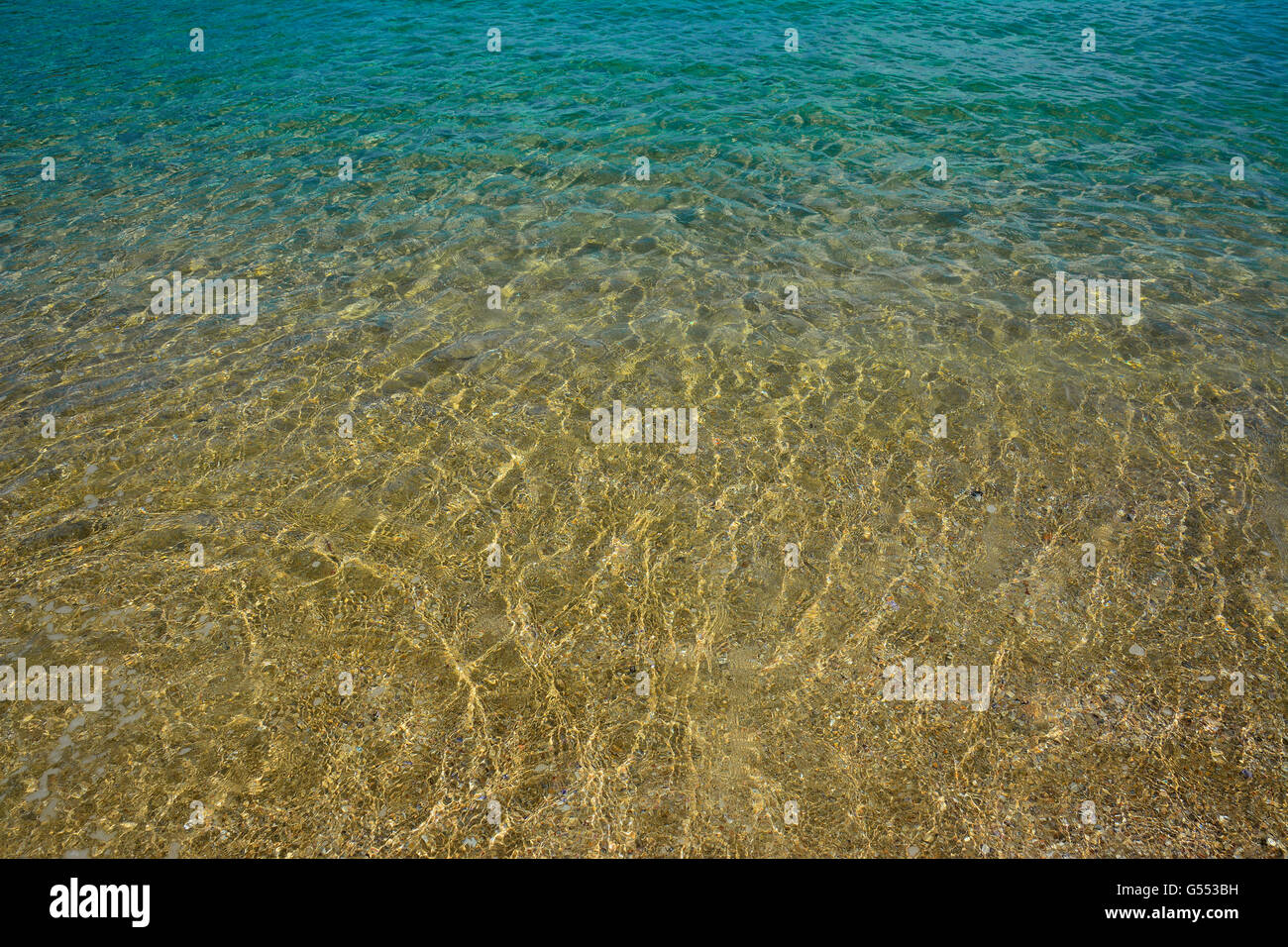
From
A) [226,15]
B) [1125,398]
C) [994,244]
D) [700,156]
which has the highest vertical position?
[226,15]

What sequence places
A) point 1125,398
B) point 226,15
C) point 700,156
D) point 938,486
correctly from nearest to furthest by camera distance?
point 938,486, point 1125,398, point 700,156, point 226,15

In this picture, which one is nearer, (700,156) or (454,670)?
(454,670)

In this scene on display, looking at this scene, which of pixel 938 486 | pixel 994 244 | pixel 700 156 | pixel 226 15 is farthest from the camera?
pixel 226 15

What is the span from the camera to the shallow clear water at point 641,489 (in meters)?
4.43

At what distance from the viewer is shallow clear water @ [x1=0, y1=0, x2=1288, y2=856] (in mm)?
4430

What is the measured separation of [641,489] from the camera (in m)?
6.48

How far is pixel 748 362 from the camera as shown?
8.00 metres

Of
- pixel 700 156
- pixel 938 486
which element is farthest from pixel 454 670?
pixel 700 156

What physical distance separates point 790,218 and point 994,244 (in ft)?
9.52

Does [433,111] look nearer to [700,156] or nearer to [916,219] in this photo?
[700,156]

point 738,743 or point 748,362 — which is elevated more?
point 748,362
